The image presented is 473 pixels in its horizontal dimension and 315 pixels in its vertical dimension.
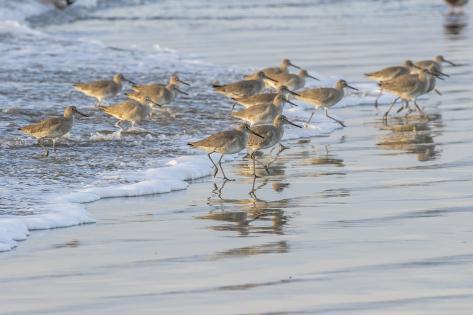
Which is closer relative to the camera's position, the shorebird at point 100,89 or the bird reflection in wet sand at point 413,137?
the bird reflection in wet sand at point 413,137

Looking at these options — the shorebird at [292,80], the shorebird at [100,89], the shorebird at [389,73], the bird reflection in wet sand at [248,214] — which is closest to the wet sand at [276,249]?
the bird reflection in wet sand at [248,214]

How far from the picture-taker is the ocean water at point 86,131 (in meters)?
12.6

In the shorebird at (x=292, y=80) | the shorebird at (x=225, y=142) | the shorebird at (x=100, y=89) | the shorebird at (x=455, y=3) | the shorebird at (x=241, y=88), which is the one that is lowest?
the shorebird at (x=455, y=3)

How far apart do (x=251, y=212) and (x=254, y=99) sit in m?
6.75

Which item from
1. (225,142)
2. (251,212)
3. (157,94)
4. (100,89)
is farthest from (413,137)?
(251,212)

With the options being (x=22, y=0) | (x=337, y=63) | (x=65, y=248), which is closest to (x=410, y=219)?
(x=65, y=248)

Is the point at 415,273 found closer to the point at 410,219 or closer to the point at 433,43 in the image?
the point at 410,219

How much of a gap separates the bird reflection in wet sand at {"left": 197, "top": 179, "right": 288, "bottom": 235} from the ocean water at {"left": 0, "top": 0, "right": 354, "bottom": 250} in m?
0.91

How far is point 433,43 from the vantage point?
1148 inches

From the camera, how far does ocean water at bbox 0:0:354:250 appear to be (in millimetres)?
12570

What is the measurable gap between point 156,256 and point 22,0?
118 feet

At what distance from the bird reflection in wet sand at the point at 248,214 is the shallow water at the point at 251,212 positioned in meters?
0.02

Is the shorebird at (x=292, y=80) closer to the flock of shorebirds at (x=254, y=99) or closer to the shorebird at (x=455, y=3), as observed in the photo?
the flock of shorebirds at (x=254, y=99)

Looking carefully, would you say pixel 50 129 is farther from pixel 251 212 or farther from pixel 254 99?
pixel 251 212
